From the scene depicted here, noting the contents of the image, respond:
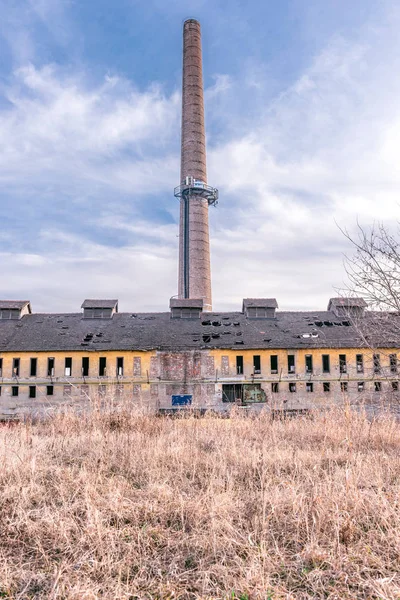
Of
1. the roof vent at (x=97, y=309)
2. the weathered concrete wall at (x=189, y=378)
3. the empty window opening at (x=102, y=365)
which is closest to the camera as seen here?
the weathered concrete wall at (x=189, y=378)

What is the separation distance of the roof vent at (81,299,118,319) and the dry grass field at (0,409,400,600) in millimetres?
25238

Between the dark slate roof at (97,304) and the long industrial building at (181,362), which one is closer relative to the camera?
the long industrial building at (181,362)

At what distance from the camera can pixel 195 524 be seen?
11.4ft

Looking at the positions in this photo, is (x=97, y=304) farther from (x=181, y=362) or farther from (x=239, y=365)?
(x=239, y=365)

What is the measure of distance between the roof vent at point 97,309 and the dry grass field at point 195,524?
2524 cm

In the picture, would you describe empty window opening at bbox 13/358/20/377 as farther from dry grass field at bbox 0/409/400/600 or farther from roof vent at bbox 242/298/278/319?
dry grass field at bbox 0/409/400/600

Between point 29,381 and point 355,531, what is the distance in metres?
26.4

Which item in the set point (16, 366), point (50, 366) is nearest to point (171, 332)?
point (50, 366)

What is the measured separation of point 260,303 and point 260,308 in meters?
0.36

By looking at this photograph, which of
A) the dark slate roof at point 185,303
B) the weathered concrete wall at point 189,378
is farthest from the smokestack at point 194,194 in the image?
the weathered concrete wall at point 189,378

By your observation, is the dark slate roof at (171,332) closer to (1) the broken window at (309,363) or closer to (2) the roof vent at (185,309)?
(2) the roof vent at (185,309)

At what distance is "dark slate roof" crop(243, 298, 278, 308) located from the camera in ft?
102

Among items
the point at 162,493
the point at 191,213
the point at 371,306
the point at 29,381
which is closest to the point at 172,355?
the point at 29,381

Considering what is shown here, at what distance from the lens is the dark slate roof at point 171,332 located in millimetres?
27422
